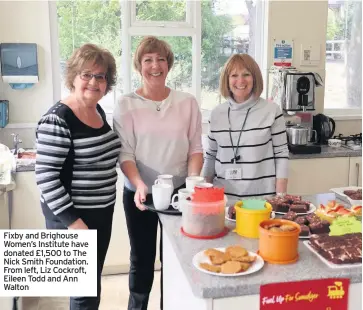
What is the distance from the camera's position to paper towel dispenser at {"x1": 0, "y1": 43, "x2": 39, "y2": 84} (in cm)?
310

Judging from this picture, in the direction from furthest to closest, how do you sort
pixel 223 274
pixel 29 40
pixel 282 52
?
pixel 282 52 → pixel 29 40 → pixel 223 274

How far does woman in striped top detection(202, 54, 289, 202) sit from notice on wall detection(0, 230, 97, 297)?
69cm

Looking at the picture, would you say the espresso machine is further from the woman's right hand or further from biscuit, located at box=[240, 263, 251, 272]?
biscuit, located at box=[240, 263, 251, 272]

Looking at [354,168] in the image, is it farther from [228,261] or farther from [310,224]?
[228,261]

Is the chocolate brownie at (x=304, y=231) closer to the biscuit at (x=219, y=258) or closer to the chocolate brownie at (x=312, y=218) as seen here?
the chocolate brownie at (x=312, y=218)

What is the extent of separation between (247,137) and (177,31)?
5.21ft

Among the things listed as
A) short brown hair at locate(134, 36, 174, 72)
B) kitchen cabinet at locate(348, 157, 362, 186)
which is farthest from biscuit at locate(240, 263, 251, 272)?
kitchen cabinet at locate(348, 157, 362, 186)

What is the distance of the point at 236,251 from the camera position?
1.37 metres

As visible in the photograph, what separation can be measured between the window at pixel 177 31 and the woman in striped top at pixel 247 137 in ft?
4.72

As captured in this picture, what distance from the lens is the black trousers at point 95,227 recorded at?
174cm

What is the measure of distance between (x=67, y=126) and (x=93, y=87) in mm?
176

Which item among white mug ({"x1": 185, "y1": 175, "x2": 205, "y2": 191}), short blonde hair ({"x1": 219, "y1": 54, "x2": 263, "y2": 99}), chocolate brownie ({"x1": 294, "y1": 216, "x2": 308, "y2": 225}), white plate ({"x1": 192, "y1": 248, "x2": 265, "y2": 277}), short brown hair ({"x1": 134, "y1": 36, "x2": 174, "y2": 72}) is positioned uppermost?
short brown hair ({"x1": 134, "y1": 36, "x2": 174, "y2": 72})

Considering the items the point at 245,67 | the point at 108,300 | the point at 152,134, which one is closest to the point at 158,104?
the point at 152,134

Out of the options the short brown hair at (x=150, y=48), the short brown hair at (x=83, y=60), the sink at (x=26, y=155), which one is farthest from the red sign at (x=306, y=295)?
the sink at (x=26, y=155)
